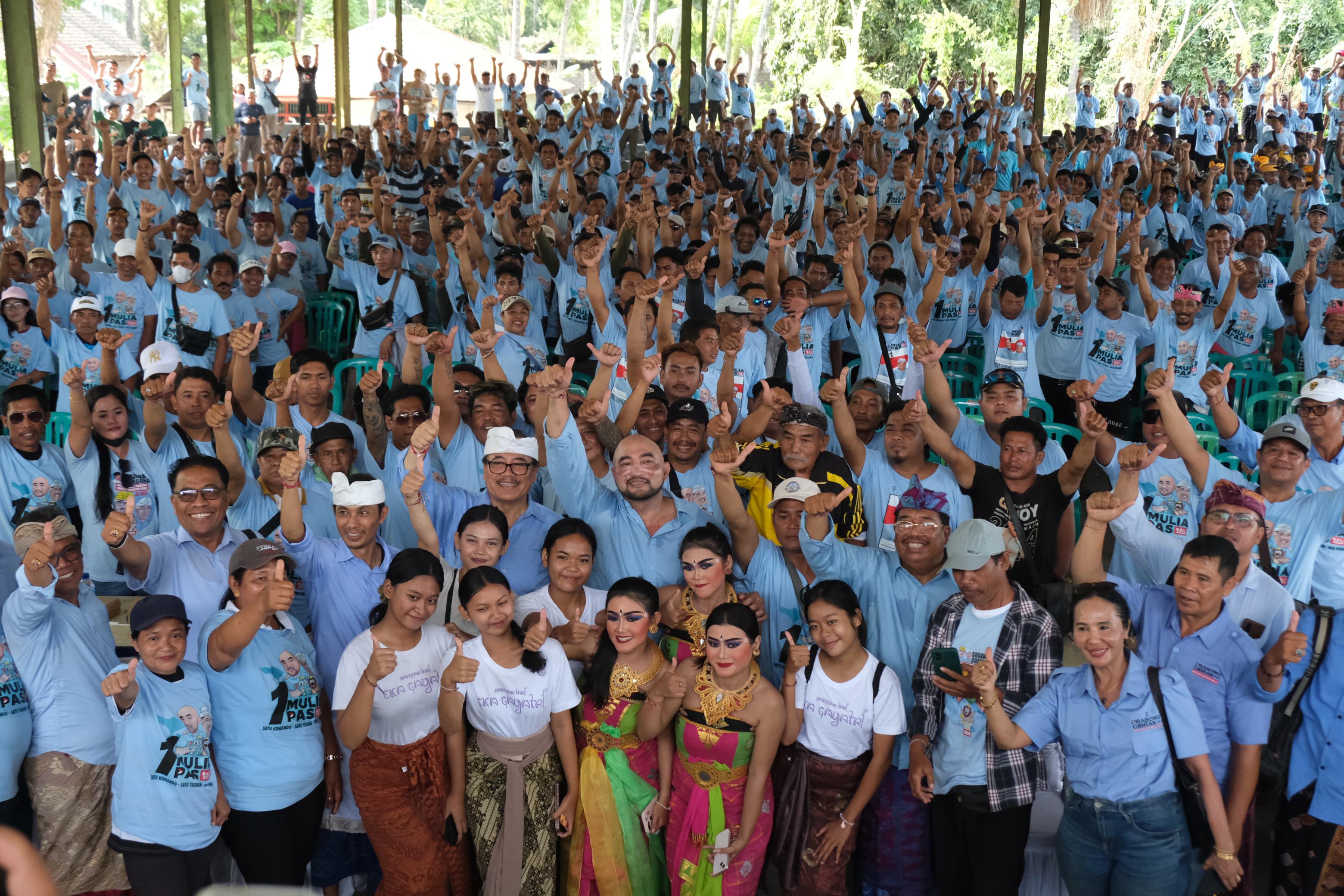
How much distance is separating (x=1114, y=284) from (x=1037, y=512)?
297 cm

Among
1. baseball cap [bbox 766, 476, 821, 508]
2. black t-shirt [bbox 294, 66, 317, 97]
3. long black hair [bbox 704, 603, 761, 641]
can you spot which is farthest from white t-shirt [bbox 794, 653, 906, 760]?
black t-shirt [bbox 294, 66, 317, 97]

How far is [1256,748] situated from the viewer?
11.1ft

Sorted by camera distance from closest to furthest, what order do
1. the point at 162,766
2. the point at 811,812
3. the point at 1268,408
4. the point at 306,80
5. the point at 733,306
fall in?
the point at 162,766 → the point at 811,812 → the point at 733,306 → the point at 1268,408 → the point at 306,80

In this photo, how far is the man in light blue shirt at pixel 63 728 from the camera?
3.35m

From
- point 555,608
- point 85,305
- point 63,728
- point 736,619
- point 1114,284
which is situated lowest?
point 63,728

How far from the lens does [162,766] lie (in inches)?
125

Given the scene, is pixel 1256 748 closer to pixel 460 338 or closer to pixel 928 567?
pixel 928 567

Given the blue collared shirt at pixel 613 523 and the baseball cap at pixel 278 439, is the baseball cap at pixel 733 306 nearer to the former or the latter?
the blue collared shirt at pixel 613 523

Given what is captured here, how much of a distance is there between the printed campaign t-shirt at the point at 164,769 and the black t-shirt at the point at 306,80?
51.1 ft

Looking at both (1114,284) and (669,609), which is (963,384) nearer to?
(1114,284)

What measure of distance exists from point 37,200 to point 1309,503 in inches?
362

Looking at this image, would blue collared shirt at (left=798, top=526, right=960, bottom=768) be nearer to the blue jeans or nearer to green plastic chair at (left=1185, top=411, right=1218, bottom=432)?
the blue jeans

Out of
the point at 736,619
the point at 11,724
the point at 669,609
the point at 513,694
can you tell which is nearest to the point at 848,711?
the point at 736,619

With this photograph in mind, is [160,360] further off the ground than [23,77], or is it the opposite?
[23,77]
